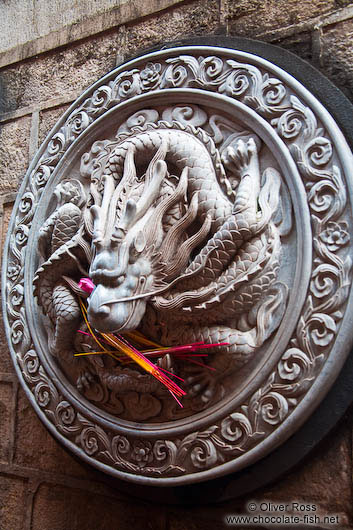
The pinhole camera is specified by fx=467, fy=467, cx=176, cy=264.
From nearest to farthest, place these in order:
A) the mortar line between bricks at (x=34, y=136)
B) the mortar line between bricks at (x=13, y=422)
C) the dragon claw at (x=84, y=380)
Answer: the dragon claw at (x=84, y=380)
the mortar line between bricks at (x=13, y=422)
the mortar line between bricks at (x=34, y=136)

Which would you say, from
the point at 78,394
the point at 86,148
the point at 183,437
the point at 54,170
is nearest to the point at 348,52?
the point at 86,148

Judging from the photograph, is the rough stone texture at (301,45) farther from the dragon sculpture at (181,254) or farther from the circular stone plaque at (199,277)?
the dragon sculpture at (181,254)

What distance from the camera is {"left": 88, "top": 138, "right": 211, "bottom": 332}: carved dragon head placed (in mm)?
1351

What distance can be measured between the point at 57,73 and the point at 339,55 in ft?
4.11

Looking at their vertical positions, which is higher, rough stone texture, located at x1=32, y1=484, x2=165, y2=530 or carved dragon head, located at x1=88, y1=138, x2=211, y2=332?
carved dragon head, located at x1=88, y1=138, x2=211, y2=332

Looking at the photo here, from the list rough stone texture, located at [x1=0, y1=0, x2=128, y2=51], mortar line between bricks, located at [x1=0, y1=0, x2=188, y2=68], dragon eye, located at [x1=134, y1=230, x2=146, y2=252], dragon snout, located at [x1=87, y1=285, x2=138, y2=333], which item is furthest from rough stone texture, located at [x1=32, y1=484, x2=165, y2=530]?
rough stone texture, located at [x1=0, y1=0, x2=128, y2=51]

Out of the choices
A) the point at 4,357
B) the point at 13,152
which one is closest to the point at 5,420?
A: the point at 4,357

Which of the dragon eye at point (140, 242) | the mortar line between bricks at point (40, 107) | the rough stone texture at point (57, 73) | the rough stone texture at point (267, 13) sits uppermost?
the rough stone texture at point (57, 73)

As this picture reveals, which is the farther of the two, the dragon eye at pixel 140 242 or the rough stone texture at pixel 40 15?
the rough stone texture at pixel 40 15

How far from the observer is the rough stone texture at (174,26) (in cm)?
176

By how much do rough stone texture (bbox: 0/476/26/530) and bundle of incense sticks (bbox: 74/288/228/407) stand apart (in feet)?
2.28

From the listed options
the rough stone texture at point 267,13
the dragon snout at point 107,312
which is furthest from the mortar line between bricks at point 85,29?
the dragon snout at point 107,312

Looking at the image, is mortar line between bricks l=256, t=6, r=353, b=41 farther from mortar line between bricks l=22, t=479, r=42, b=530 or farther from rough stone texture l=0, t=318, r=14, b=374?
mortar line between bricks l=22, t=479, r=42, b=530

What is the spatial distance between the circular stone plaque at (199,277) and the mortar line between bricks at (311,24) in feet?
0.51
